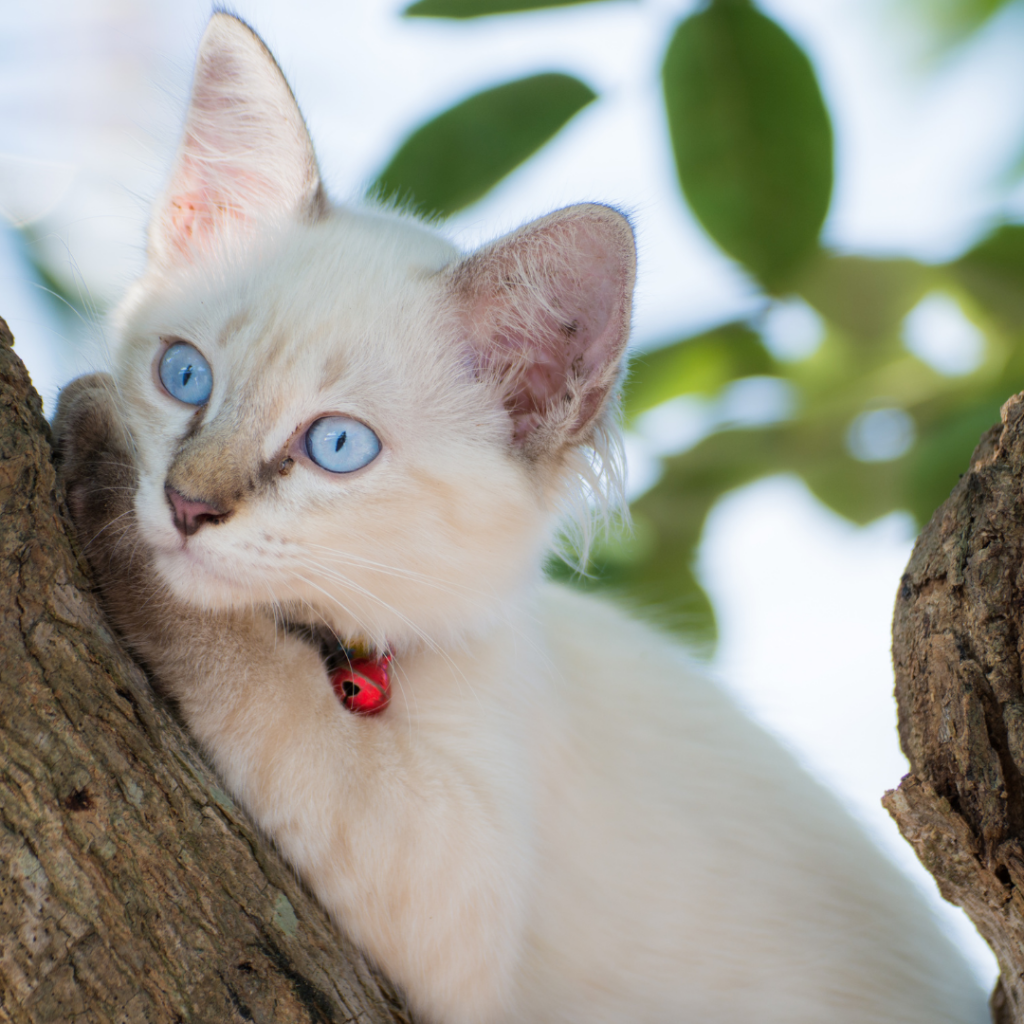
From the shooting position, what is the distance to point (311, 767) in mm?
1376

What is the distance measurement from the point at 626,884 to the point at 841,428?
1096mm

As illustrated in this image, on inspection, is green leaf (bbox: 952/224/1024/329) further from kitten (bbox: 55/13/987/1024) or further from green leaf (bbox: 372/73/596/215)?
kitten (bbox: 55/13/987/1024)

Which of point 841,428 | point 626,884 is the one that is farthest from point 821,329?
point 626,884

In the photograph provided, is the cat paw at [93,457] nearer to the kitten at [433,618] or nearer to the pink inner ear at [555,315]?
the kitten at [433,618]

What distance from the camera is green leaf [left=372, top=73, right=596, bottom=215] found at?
1918mm

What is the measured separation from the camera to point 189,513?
1.34 meters

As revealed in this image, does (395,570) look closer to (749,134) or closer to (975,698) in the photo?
(975,698)

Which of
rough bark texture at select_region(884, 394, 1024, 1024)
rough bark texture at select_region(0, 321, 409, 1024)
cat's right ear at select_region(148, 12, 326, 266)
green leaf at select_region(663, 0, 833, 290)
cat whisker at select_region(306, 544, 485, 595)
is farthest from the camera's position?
green leaf at select_region(663, 0, 833, 290)

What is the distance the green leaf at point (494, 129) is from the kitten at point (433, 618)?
151 mm

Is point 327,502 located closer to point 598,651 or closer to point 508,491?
point 508,491

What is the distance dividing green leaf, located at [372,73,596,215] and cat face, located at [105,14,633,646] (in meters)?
0.20

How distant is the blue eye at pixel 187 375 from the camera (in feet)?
5.00

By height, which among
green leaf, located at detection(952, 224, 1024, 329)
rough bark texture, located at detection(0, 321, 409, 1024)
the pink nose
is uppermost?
green leaf, located at detection(952, 224, 1024, 329)

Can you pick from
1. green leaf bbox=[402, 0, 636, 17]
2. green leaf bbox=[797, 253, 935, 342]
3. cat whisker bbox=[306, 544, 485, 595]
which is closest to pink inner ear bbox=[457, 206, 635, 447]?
cat whisker bbox=[306, 544, 485, 595]
